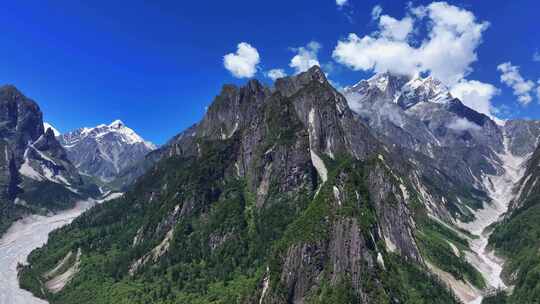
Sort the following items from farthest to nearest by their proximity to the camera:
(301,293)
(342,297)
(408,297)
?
(408,297) < (301,293) < (342,297)

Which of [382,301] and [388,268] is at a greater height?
[388,268]

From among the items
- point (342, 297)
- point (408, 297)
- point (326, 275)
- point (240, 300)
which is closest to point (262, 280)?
point (240, 300)

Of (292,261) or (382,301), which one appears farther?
(292,261)

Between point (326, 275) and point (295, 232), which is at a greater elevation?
point (295, 232)

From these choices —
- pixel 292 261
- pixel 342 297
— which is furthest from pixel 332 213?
pixel 342 297

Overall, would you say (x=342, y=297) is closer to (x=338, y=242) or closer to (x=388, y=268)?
(x=338, y=242)

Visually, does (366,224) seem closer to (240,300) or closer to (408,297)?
(408,297)

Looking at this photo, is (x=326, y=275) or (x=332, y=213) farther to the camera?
(x=332, y=213)

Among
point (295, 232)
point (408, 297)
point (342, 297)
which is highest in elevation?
point (295, 232)

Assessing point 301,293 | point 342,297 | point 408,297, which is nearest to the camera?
point 342,297
